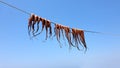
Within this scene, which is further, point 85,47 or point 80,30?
point 80,30

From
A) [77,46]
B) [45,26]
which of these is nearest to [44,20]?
[45,26]

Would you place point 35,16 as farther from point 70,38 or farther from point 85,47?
point 85,47

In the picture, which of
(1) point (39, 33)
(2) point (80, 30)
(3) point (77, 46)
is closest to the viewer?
(1) point (39, 33)

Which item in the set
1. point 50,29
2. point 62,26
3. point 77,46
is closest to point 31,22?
point 50,29

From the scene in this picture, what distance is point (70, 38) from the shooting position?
6.75 m

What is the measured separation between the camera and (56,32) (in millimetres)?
6699

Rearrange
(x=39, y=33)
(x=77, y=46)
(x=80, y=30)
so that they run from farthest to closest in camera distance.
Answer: (x=80, y=30)
(x=77, y=46)
(x=39, y=33)

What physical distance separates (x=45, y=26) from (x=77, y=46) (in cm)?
120

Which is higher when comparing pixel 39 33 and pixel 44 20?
pixel 44 20

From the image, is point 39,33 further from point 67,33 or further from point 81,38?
point 81,38

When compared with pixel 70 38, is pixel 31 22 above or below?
above

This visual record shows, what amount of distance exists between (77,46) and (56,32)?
82cm

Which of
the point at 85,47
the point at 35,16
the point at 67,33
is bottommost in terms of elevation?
the point at 85,47

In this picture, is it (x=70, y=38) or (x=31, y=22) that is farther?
(x=70, y=38)
